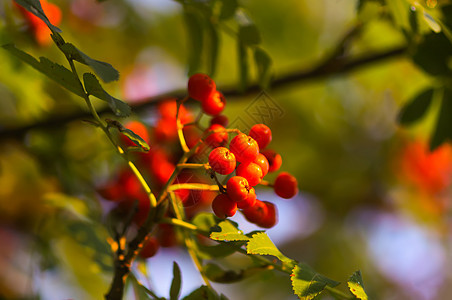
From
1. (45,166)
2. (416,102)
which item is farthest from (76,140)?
(416,102)

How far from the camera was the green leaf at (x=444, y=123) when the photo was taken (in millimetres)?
1630

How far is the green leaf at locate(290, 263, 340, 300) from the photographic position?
0.94 metres

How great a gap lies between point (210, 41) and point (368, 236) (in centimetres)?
277

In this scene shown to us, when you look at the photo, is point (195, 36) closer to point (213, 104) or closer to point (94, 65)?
point (213, 104)

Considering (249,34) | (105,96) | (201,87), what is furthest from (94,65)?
(249,34)

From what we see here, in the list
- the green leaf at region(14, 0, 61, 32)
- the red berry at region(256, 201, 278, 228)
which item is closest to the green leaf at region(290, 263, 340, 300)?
the red berry at region(256, 201, 278, 228)

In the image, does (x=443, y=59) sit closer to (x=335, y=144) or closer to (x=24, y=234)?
(x=335, y=144)

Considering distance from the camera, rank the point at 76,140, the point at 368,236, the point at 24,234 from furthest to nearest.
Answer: the point at 368,236, the point at 24,234, the point at 76,140

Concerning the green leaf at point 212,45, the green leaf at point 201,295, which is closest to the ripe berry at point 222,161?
the green leaf at point 201,295

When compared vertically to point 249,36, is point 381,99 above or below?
above

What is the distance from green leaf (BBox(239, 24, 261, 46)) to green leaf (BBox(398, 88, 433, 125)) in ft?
2.32

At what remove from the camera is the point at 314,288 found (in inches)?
37.8

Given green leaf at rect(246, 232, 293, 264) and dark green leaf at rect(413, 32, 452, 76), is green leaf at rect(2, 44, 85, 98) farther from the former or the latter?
dark green leaf at rect(413, 32, 452, 76)

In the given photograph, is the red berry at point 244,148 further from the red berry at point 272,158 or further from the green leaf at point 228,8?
the green leaf at point 228,8
